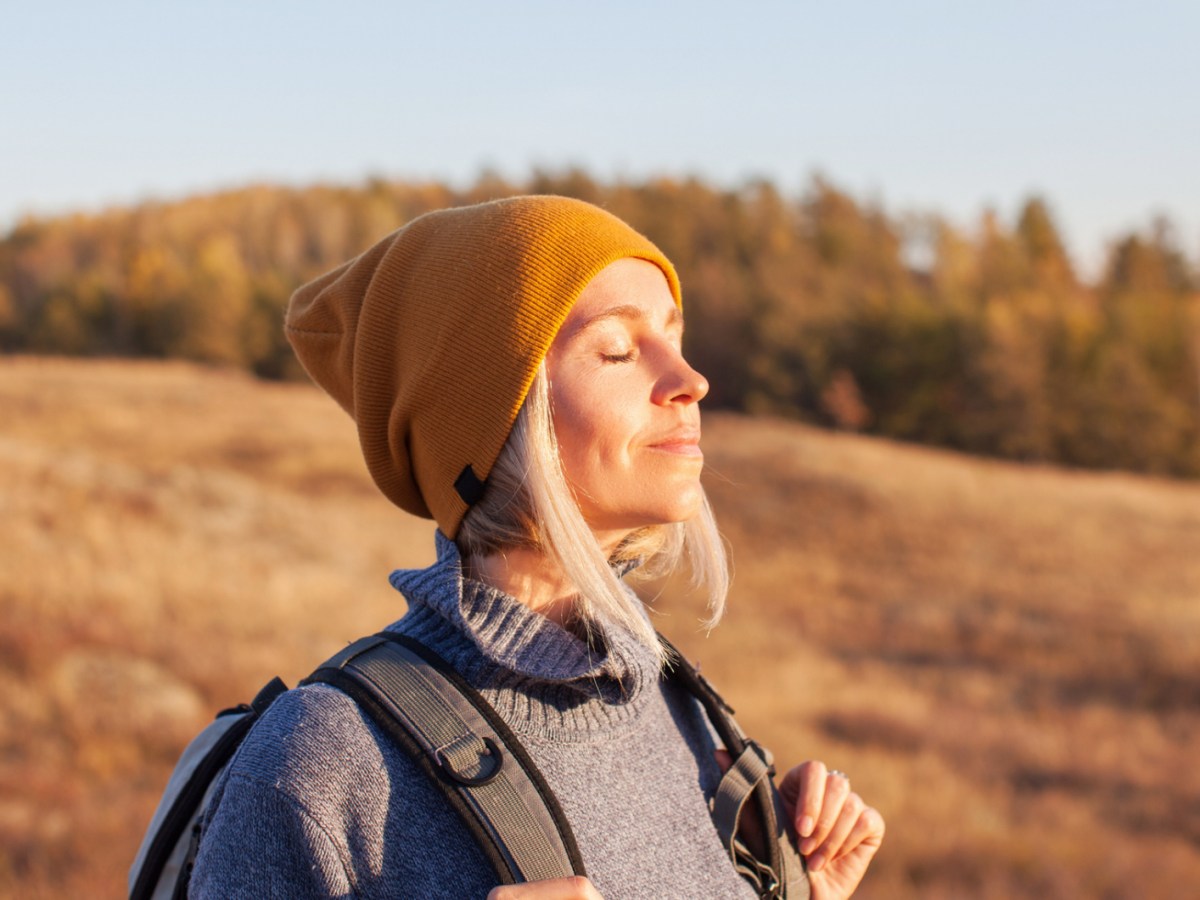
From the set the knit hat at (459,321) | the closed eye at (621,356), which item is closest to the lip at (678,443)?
the closed eye at (621,356)

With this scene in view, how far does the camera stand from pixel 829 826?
1.80m

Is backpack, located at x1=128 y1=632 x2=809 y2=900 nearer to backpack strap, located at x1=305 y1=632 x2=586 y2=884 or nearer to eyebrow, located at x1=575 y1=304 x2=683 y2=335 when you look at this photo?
backpack strap, located at x1=305 y1=632 x2=586 y2=884

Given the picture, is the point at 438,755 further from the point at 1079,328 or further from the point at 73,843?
the point at 1079,328

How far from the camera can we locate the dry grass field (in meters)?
7.27

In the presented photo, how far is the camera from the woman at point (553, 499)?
1564mm

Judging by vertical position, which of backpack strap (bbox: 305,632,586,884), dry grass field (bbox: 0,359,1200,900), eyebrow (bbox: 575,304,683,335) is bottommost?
dry grass field (bbox: 0,359,1200,900)

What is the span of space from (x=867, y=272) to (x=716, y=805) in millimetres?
64882

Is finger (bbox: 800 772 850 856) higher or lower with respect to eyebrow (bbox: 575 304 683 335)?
lower

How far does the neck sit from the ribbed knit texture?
3.2 inches

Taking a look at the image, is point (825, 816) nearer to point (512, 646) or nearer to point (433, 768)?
point (512, 646)

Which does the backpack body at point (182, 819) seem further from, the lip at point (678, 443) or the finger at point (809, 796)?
the finger at point (809, 796)

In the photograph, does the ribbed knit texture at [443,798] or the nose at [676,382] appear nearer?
the ribbed knit texture at [443,798]

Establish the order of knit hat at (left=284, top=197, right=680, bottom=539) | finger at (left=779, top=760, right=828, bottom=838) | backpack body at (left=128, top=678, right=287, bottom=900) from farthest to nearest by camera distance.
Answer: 1. finger at (left=779, top=760, right=828, bottom=838)
2. knit hat at (left=284, top=197, right=680, bottom=539)
3. backpack body at (left=128, top=678, right=287, bottom=900)

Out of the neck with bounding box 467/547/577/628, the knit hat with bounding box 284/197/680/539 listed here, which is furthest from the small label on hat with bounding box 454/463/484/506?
the neck with bounding box 467/547/577/628
